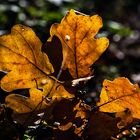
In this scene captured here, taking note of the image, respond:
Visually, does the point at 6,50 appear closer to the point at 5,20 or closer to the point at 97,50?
the point at 97,50

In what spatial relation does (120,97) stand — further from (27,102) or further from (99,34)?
(99,34)

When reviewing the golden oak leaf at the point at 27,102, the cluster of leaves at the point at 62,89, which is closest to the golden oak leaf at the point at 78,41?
the cluster of leaves at the point at 62,89

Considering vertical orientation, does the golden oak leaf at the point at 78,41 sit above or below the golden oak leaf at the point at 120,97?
above

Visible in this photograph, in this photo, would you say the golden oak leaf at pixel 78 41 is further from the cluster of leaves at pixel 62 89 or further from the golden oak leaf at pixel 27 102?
the golden oak leaf at pixel 27 102

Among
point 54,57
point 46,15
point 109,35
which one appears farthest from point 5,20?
point 54,57

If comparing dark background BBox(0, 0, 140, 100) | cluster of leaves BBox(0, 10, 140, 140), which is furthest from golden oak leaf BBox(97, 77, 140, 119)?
dark background BBox(0, 0, 140, 100)

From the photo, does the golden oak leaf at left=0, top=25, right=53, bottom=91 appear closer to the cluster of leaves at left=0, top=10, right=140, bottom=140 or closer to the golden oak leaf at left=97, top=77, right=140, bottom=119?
the cluster of leaves at left=0, top=10, right=140, bottom=140

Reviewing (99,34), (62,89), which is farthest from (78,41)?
(99,34)
